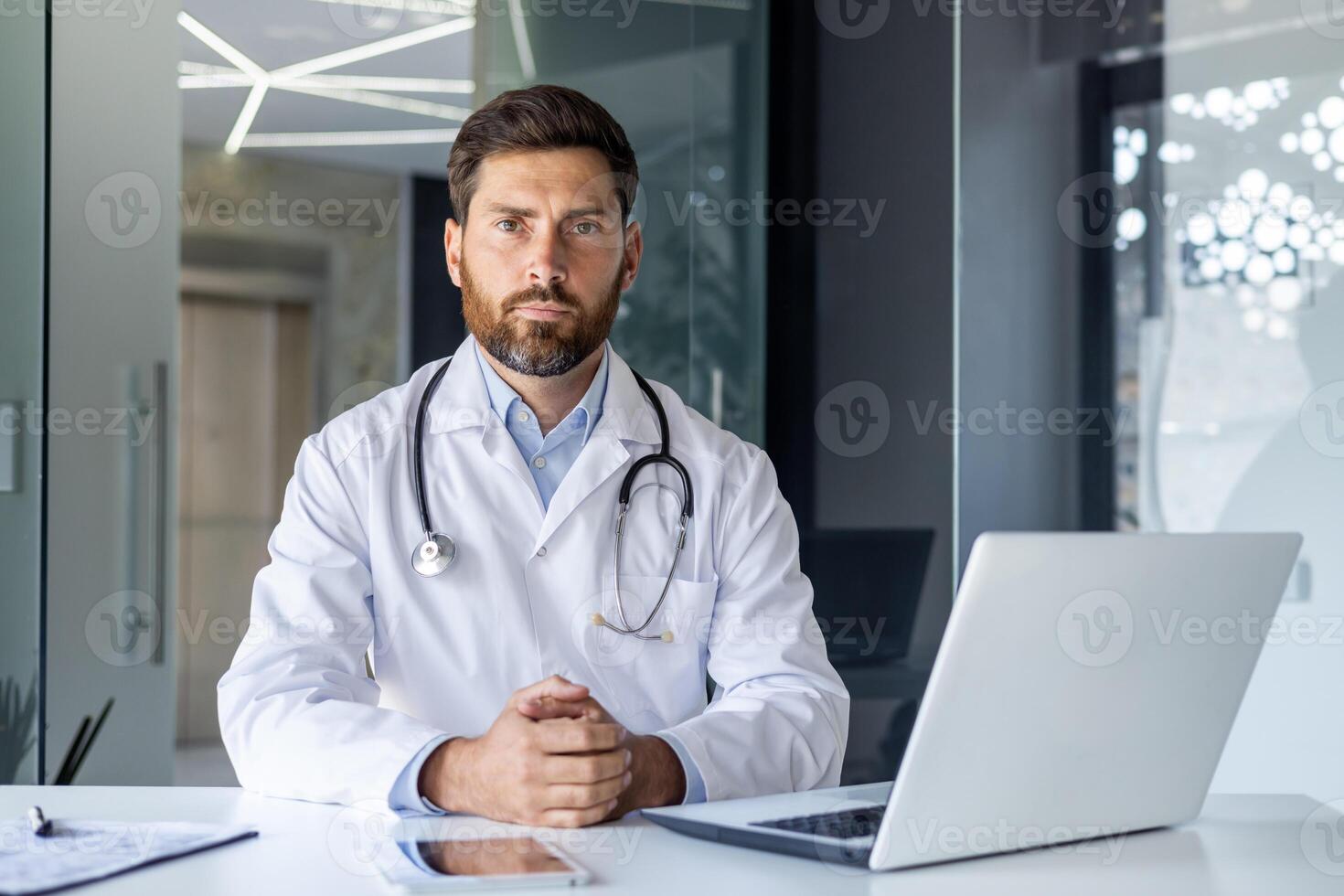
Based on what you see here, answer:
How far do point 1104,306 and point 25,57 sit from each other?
90.5 inches

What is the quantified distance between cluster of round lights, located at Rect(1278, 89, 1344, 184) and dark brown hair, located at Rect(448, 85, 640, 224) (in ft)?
5.04

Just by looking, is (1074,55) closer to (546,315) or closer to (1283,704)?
(1283,704)

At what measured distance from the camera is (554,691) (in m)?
1.33

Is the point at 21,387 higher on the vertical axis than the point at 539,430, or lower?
higher

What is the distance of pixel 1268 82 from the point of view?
2760mm

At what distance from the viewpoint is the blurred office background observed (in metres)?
2.69

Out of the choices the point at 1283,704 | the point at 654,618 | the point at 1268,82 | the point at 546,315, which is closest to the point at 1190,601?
the point at 654,618
